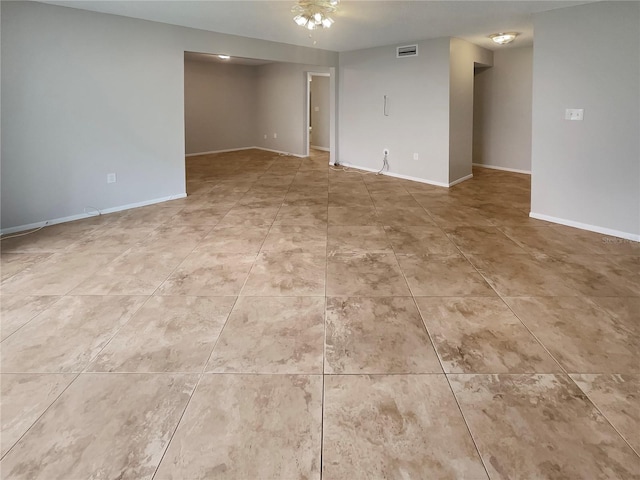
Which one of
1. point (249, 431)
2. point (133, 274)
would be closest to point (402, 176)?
point (133, 274)

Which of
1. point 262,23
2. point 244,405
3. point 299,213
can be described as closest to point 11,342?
point 244,405

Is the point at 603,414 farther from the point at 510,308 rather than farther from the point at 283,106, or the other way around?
the point at 283,106

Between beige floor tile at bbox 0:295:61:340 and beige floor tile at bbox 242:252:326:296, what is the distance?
1340mm

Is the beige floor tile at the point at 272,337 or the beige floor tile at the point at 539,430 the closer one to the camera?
the beige floor tile at the point at 539,430

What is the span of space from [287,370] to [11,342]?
161 centimetres

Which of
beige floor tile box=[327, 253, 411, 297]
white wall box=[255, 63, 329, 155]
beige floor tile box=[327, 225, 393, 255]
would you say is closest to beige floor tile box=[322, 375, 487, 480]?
beige floor tile box=[327, 253, 411, 297]

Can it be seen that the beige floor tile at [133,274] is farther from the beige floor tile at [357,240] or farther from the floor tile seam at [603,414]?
the floor tile seam at [603,414]

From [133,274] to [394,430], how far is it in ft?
8.20

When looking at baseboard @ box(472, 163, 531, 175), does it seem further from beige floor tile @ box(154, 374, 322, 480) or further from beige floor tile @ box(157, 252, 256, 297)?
beige floor tile @ box(154, 374, 322, 480)

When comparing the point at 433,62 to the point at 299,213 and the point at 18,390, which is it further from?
the point at 18,390

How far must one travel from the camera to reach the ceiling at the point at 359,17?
14.7 feet

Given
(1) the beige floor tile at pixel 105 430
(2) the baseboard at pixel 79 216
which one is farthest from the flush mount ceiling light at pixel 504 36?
(1) the beige floor tile at pixel 105 430

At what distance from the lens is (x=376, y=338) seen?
239 centimetres

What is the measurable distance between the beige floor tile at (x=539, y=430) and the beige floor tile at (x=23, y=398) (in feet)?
6.02
